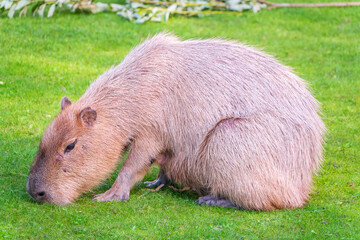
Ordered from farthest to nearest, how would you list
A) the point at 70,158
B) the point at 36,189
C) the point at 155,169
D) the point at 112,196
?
the point at 155,169 < the point at 112,196 < the point at 70,158 < the point at 36,189

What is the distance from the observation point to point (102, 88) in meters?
5.54

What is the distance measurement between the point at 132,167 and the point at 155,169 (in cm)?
119

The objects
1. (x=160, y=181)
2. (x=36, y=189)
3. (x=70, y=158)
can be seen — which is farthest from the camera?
(x=160, y=181)

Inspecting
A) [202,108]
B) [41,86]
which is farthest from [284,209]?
[41,86]

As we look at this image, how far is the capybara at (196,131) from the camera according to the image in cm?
525

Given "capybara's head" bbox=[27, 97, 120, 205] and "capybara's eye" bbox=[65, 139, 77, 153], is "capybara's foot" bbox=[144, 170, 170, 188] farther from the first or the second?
"capybara's eye" bbox=[65, 139, 77, 153]

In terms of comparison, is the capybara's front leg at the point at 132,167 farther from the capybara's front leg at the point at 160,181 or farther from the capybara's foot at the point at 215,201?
the capybara's foot at the point at 215,201

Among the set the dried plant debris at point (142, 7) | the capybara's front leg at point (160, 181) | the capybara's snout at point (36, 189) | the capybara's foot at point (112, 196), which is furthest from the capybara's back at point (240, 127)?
the dried plant debris at point (142, 7)

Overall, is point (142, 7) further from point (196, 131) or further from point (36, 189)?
point (36, 189)

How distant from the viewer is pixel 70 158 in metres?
5.21

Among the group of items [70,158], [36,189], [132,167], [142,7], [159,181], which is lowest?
[159,181]

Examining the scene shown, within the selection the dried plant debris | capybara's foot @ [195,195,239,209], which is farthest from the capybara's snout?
the dried plant debris

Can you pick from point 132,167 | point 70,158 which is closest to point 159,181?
point 132,167

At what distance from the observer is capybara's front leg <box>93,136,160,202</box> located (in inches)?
214
